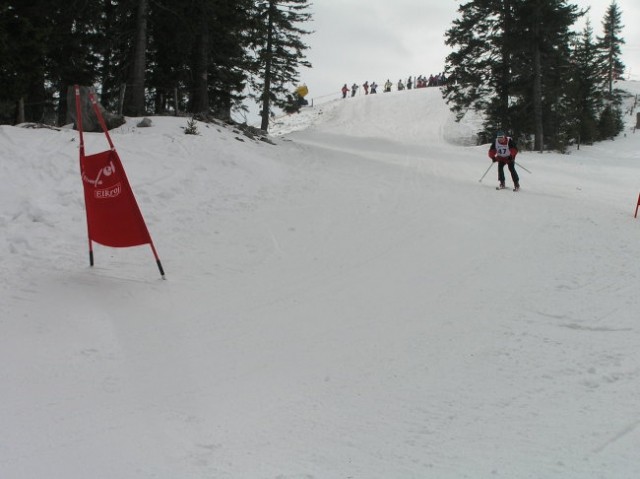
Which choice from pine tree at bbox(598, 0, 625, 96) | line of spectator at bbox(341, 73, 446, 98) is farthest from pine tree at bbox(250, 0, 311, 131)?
pine tree at bbox(598, 0, 625, 96)

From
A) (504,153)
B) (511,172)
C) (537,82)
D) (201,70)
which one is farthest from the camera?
(537,82)

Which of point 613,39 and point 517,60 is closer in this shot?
point 517,60

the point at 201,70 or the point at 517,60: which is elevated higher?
the point at 517,60

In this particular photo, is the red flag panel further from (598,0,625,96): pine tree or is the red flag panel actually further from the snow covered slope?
(598,0,625,96): pine tree

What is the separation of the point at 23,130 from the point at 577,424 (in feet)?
39.4

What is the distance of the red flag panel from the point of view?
20.7 feet

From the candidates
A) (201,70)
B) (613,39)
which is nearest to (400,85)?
(613,39)

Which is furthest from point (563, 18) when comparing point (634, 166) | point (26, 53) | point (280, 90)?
point (26, 53)

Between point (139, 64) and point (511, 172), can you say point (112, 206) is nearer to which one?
point (511, 172)

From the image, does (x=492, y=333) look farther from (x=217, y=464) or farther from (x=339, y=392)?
(x=217, y=464)

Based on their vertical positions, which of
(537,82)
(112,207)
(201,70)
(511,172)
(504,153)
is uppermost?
(537,82)

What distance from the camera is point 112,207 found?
6.35m

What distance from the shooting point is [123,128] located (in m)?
13.8

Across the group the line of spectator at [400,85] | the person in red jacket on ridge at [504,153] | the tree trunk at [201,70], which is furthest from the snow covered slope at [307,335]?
the line of spectator at [400,85]
